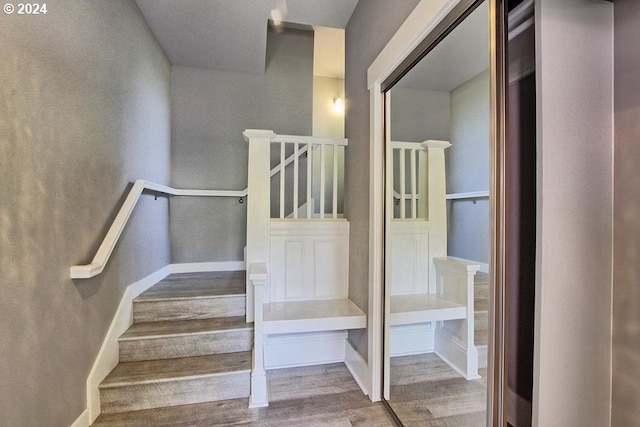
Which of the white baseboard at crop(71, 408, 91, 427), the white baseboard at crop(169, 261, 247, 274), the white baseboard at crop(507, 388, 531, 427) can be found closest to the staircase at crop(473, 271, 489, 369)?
the white baseboard at crop(507, 388, 531, 427)

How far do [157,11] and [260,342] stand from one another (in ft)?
8.59

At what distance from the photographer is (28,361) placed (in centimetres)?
117

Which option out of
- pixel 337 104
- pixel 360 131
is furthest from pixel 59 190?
pixel 337 104

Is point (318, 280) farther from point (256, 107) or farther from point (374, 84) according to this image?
point (256, 107)

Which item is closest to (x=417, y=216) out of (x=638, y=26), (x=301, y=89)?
(x=638, y=26)

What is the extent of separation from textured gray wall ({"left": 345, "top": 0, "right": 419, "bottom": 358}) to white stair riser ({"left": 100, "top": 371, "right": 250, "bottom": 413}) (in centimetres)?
85

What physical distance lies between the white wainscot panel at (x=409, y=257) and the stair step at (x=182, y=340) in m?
1.10

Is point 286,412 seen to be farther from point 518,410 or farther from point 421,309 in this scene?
point 518,410

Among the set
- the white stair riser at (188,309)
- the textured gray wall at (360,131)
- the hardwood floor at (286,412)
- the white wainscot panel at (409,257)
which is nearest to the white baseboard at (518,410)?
the white wainscot panel at (409,257)

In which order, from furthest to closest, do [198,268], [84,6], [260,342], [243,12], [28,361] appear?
[198,268] → [243,12] → [260,342] → [84,6] → [28,361]

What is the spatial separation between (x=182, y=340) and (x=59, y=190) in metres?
1.17

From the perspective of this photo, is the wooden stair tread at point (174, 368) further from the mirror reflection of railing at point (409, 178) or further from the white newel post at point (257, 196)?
the mirror reflection of railing at point (409, 178)

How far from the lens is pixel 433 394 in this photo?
62.6 inches

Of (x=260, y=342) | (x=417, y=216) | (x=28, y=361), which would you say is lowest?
(x=260, y=342)
